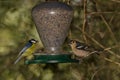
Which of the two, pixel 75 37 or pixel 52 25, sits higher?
pixel 52 25

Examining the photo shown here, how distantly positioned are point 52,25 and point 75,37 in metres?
0.86

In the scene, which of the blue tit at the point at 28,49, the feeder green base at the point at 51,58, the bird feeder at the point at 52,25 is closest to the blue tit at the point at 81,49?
the bird feeder at the point at 52,25

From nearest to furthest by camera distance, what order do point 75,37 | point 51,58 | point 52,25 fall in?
point 51,58, point 52,25, point 75,37

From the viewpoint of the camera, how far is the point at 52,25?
4297mm

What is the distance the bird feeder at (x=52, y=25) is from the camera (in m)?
4.02

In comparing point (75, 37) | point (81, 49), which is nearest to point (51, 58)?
point (81, 49)

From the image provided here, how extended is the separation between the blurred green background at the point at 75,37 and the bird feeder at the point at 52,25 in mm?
356

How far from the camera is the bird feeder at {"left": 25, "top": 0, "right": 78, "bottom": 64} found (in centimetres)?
402

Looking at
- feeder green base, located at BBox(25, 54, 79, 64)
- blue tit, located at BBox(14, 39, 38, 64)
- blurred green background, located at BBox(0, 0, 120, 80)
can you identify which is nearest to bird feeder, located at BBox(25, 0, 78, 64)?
feeder green base, located at BBox(25, 54, 79, 64)

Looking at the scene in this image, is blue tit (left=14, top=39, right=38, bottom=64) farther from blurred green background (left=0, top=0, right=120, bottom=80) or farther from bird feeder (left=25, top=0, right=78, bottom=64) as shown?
blurred green background (left=0, top=0, right=120, bottom=80)

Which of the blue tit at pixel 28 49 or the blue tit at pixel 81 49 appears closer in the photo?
the blue tit at pixel 28 49

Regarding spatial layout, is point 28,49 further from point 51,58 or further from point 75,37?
point 75,37

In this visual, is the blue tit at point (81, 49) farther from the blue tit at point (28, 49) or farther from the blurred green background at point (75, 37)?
the blue tit at point (28, 49)

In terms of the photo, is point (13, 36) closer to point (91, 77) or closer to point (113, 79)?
point (91, 77)
